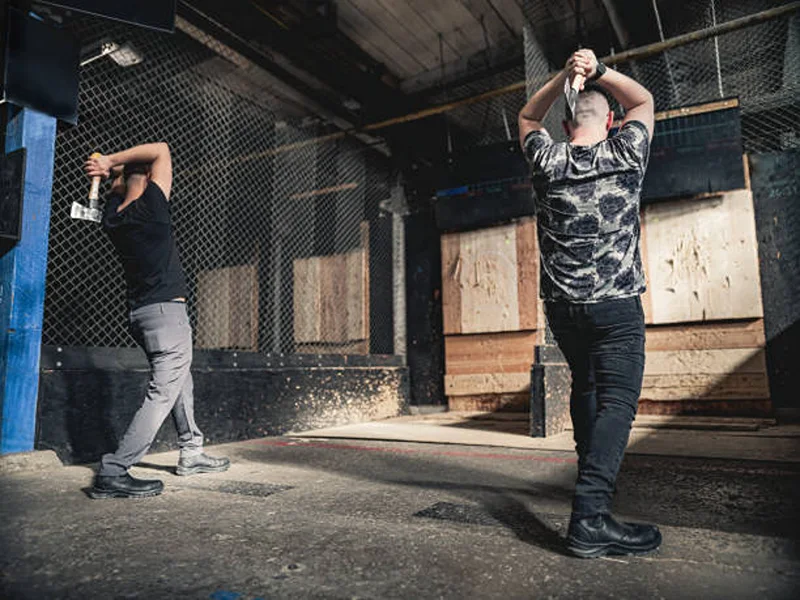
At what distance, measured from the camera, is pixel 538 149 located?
2.01 m

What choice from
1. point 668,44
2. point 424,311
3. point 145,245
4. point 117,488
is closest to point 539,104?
point 145,245

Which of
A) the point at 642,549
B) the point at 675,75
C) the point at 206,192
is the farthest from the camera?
the point at 206,192

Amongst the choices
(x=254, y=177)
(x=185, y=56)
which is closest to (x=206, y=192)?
(x=254, y=177)

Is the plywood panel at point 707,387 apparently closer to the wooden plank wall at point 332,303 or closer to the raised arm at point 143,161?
the wooden plank wall at point 332,303

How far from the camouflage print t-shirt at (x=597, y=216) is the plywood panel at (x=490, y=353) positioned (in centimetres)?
454

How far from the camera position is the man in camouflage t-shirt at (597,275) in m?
1.75

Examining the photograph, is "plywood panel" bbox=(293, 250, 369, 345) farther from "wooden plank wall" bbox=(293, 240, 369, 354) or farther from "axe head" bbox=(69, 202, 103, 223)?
"axe head" bbox=(69, 202, 103, 223)

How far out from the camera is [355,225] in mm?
7191

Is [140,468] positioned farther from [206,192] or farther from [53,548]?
[206,192]

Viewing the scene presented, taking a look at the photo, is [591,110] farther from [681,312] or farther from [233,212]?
[233,212]

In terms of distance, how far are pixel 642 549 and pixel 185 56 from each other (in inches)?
234

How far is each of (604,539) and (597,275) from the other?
0.88 m

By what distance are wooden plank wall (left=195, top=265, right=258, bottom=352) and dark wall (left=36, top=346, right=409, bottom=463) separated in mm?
1860

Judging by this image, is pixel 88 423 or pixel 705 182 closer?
pixel 88 423
